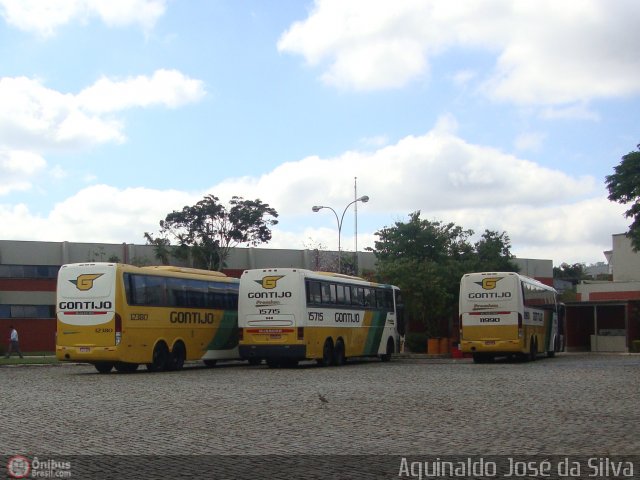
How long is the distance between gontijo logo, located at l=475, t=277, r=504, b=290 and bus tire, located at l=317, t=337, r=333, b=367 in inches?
250

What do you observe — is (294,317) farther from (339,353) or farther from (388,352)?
(388,352)

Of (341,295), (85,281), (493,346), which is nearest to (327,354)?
(341,295)

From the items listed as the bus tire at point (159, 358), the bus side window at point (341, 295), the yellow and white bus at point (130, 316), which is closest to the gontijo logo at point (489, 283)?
the bus side window at point (341, 295)

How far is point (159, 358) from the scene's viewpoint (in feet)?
94.7

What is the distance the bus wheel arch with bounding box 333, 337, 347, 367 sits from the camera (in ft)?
105

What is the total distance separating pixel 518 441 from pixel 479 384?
983cm

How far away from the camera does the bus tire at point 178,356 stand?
29609mm

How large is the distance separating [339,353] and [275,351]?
338 centimetres

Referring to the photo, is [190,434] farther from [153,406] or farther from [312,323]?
[312,323]

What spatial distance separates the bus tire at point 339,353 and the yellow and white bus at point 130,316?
4422mm

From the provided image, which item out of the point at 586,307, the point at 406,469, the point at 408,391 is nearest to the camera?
the point at 406,469

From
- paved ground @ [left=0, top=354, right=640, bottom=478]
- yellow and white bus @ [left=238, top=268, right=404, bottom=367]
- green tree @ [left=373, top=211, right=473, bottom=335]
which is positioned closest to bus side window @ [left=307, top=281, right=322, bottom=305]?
yellow and white bus @ [left=238, top=268, right=404, bottom=367]

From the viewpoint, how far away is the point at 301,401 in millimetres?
16781

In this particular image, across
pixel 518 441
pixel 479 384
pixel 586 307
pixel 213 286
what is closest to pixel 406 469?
pixel 518 441
